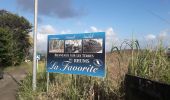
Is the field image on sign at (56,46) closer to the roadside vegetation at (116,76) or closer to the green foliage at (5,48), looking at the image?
the roadside vegetation at (116,76)

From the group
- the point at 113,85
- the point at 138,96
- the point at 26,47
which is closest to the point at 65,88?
the point at 113,85

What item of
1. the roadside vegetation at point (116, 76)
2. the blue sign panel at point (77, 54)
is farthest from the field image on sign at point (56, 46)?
the roadside vegetation at point (116, 76)

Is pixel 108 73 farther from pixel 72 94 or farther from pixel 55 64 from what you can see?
pixel 55 64

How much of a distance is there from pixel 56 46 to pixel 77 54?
1.83m

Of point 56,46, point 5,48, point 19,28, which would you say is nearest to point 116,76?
point 56,46

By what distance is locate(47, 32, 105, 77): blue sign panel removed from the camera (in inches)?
475

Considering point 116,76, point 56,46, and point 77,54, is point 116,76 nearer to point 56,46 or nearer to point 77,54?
point 77,54

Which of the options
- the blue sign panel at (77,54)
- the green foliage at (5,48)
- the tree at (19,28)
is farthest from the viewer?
the tree at (19,28)

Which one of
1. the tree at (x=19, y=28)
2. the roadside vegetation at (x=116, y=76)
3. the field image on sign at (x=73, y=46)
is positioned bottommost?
the roadside vegetation at (x=116, y=76)

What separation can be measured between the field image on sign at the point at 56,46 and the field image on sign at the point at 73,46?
366mm

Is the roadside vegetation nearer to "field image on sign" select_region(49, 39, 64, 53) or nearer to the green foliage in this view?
"field image on sign" select_region(49, 39, 64, 53)

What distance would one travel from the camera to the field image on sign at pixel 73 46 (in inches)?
522

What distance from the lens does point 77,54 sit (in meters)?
13.3

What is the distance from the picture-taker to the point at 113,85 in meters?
10.7
